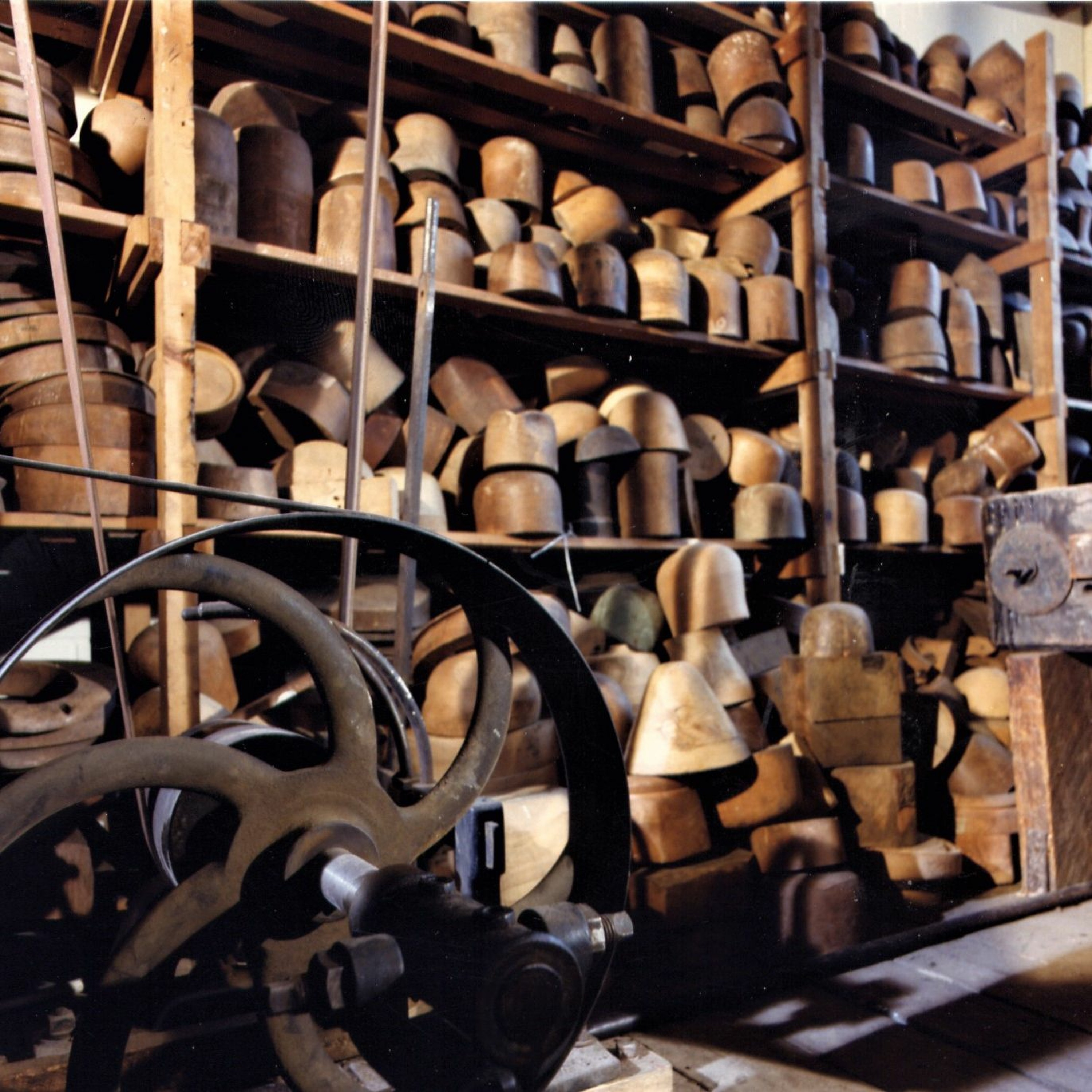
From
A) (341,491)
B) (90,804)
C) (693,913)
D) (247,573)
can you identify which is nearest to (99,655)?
(341,491)

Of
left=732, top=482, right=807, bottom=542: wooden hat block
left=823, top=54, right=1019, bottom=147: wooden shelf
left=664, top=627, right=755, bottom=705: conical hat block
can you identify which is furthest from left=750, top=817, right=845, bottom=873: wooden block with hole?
→ left=823, top=54, right=1019, bottom=147: wooden shelf

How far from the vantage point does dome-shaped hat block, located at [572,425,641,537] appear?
7.84 ft

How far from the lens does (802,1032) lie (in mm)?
1384

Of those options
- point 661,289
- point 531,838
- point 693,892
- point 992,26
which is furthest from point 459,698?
point 992,26

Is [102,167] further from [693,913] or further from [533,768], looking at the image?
[693,913]

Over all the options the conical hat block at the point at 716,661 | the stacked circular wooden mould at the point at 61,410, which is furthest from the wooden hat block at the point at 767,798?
the stacked circular wooden mould at the point at 61,410

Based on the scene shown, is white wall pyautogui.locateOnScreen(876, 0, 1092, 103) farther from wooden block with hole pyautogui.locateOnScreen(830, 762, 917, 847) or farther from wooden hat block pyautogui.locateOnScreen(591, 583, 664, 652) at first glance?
wooden block with hole pyautogui.locateOnScreen(830, 762, 917, 847)

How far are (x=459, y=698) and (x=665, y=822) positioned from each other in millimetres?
473

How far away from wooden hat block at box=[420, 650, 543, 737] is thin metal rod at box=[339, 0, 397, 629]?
275mm

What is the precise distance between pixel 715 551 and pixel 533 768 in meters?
0.86

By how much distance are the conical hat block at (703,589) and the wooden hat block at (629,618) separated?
2.0 inches

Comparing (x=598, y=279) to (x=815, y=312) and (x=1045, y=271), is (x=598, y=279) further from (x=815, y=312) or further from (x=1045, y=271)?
(x=1045, y=271)

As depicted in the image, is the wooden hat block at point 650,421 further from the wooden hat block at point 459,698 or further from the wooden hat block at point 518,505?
the wooden hat block at point 459,698

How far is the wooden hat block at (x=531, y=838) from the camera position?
5.10ft
